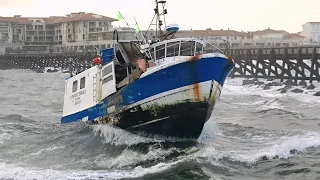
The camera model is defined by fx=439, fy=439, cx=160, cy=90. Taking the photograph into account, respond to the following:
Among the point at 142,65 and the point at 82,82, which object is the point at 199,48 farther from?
the point at 82,82

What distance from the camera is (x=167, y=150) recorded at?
48.9ft

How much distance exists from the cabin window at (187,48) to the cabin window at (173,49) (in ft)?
0.57

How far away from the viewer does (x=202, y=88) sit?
14648mm

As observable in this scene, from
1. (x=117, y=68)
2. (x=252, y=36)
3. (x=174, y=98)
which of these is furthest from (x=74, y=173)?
(x=252, y=36)

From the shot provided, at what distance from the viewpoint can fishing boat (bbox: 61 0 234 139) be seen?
14.5 metres

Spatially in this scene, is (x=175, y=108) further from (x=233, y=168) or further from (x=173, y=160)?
(x=233, y=168)

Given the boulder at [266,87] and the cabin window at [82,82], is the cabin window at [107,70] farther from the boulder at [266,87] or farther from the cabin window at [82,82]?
the boulder at [266,87]

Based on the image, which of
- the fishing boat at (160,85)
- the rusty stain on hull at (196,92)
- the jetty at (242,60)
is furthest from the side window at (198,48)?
the jetty at (242,60)

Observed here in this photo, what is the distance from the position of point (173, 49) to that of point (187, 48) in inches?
20.2

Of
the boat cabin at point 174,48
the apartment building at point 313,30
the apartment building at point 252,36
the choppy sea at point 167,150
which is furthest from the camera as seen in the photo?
the apartment building at point 313,30

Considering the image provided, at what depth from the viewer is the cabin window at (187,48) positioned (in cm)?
1583

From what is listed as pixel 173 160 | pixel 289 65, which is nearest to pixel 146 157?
pixel 173 160

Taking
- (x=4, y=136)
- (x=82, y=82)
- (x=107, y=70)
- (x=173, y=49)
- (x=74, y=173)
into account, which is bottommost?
(x=4, y=136)

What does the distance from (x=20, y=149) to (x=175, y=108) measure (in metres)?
6.14
